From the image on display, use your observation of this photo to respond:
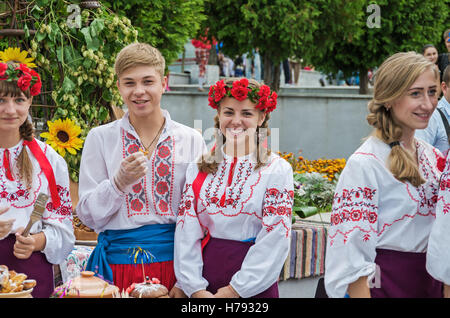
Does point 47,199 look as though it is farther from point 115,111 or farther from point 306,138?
point 306,138

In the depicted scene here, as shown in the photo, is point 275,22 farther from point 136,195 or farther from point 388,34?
point 136,195

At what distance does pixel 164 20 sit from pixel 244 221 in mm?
5815

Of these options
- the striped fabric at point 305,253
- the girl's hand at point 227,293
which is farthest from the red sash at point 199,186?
the striped fabric at point 305,253

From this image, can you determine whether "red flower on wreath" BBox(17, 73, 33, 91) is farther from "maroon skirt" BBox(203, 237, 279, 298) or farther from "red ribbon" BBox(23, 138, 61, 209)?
"maroon skirt" BBox(203, 237, 279, 298)

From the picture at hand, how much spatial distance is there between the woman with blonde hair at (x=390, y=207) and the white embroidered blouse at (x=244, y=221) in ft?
1.02

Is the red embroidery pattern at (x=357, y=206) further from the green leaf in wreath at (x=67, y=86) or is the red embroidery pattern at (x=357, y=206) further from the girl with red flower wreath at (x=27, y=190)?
the green leaf in wreath at (x=67, y=86)

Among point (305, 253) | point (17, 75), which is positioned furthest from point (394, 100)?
point (305, 253)

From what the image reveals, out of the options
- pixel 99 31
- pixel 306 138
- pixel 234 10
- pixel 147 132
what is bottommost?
pixel 306 138

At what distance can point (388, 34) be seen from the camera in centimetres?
1260

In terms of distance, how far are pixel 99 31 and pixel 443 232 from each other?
2777 mm

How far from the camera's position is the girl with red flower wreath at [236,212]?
8.43 feet

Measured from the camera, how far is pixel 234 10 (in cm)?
1120
